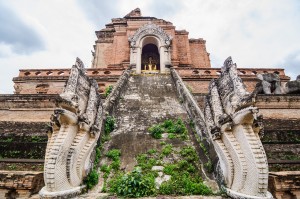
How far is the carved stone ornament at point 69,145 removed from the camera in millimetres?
3525

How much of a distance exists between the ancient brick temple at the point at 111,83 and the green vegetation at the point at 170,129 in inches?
89.6

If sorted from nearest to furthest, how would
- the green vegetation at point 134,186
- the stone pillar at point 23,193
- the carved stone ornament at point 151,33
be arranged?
the green vegetation at point 134,186, the stone pillar at point 23,193, the carved stone ornament at point 151,33

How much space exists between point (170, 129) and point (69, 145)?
3022 mm

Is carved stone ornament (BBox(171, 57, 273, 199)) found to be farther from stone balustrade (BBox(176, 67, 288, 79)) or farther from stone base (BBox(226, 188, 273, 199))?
stone balustrade (BBox(176, 67, 288, 79))

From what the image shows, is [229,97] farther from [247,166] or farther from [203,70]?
[203,70]

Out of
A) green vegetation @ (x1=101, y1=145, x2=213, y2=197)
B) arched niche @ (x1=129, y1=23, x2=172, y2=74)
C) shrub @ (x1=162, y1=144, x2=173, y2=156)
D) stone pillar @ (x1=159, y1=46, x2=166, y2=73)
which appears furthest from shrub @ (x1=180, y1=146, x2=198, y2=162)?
arched niche @ (x1=129, y1=23, x2=172, y2=74)

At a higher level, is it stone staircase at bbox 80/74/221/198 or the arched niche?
the arched niche

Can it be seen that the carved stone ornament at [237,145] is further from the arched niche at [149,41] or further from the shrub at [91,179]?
the arched niche at [149,41]

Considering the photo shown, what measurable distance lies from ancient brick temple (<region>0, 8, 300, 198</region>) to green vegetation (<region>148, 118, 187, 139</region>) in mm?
2277

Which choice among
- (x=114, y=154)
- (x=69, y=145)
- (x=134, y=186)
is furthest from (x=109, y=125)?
(x=134, y=186)

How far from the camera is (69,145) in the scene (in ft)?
12.8

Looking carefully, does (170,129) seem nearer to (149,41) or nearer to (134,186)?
(134,186)

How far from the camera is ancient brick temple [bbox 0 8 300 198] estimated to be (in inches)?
161

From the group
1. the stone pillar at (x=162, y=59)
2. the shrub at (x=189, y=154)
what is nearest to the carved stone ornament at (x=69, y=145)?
the shrub at (x=189, y=154)
